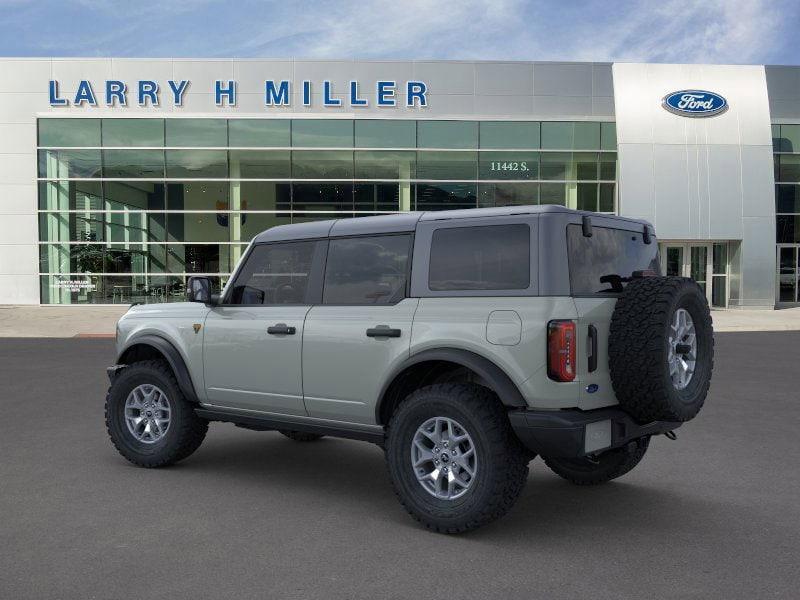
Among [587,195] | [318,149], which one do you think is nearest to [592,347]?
[318,149]

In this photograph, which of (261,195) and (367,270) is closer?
(367,270)

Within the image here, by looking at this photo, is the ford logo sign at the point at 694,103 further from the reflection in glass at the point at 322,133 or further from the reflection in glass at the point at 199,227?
the reflection in glass at the point at 199,227

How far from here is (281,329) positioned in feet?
18.0

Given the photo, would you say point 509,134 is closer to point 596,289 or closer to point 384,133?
point 384,133

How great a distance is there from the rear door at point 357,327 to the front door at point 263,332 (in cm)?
15

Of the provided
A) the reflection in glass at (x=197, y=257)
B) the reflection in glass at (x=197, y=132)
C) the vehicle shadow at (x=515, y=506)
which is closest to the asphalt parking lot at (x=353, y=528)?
the vehicle shadow at (x=515, y=506)

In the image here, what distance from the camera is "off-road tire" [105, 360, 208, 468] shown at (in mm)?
6145

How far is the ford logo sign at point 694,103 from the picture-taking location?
27562mm

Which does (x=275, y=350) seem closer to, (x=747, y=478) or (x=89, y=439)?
(x=89, y=439)

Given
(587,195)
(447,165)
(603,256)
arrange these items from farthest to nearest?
(587,195)
(447,165)
(603,256)

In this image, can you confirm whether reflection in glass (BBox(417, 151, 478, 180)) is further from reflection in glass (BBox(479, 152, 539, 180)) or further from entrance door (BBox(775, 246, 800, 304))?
entrance door (BBox(775, 246, 800, 304))

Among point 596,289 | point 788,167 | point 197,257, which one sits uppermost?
point 788,167

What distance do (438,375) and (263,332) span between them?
4.66 feet

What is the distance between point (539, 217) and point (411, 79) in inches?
977
